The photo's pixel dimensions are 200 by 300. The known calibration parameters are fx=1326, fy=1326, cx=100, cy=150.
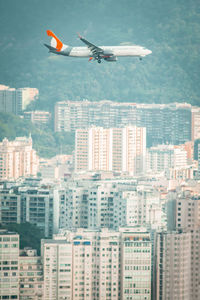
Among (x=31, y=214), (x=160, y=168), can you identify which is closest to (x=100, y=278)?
(x=31, y=214)

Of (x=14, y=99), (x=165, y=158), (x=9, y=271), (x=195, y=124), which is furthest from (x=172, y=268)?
(x=14, y=99)

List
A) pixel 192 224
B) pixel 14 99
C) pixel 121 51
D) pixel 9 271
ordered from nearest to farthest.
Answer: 1. pixel 9 271
2. pixel 192 224
3. pixel 121 51
4. pixel 14 99

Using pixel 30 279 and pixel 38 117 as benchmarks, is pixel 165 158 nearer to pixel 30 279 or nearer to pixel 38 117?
pixel 38 117

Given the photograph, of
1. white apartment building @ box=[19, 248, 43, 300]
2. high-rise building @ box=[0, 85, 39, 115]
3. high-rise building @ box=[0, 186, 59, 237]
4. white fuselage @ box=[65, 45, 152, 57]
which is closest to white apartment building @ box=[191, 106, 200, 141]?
high-rise building @ box=[0, 85, 39, 115]

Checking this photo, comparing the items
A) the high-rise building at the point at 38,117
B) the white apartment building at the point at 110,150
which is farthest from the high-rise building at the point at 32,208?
the high-rise building at the point at 38,117

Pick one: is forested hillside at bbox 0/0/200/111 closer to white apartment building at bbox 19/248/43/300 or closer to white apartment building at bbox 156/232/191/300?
white apartment building at bbox 156/232/191/300

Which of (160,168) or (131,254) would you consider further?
(160,168)

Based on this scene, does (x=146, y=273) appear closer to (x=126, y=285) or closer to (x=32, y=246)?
(x=126, y=285)
